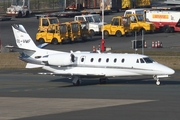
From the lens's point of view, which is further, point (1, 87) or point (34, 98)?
point (1, 87)

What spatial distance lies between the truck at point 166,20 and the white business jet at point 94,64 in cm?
3399

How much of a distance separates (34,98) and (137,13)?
4681 centimetres

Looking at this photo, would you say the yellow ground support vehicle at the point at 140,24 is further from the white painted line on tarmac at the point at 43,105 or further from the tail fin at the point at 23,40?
the white painted line on tarmac at the point at 43,105

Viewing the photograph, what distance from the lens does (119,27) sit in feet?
241

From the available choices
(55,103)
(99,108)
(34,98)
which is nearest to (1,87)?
(34,98)

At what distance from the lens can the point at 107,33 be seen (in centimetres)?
7438

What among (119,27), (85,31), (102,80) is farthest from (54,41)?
(102,80)

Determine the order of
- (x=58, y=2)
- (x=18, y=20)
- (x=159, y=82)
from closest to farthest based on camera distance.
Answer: (x=159, y=82)
(x=18, y=20)
(x=58, y=2)

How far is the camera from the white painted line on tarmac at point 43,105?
31.8 metres

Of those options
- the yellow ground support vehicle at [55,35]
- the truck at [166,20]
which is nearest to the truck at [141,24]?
the truck at [166,20]

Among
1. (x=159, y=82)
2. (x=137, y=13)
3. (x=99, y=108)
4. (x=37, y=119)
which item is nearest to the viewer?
(x=37, y=119)

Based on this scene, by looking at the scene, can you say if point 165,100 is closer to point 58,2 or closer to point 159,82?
point 159,82

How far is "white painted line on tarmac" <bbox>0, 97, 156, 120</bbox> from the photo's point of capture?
31819 mm

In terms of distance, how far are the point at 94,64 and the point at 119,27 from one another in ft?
104
